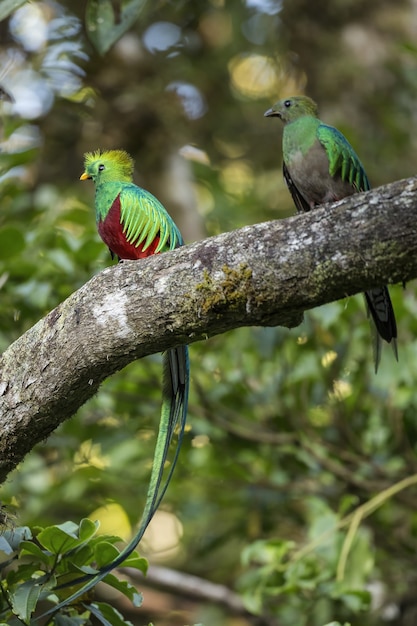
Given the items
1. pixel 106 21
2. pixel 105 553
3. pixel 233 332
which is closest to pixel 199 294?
pixel 105 553

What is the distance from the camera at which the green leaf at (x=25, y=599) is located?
1979 mm

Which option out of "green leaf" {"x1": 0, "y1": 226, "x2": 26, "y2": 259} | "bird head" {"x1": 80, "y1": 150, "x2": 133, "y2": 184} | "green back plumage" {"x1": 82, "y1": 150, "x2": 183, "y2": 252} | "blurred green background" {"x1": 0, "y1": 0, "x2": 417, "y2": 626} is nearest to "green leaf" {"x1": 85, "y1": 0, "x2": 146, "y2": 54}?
"blurred green background" {"x1": 0, "y1": 0, "x2": 417, "y2": 626}

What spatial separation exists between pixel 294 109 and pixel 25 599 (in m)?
1.90

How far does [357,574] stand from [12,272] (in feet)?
6.23

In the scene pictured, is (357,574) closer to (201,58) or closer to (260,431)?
(260,431)

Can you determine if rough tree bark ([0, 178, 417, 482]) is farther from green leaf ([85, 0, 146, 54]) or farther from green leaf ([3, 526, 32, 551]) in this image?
green leaf ([85, 0, 146, 54])

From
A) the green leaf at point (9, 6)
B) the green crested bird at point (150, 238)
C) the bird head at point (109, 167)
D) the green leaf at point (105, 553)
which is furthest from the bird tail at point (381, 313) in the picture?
the green leaf at point (9, 6)

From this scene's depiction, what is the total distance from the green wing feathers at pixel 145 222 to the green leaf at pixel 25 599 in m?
0.98

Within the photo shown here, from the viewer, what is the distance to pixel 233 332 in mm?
4242

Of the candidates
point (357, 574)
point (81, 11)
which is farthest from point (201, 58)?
point (357, 574)

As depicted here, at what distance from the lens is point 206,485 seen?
4613 mm

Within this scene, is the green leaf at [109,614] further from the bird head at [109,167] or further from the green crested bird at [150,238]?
the bird head at [109,167]

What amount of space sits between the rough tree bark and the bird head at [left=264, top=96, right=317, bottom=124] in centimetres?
123

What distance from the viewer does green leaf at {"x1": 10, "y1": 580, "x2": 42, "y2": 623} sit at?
77.9 inches
